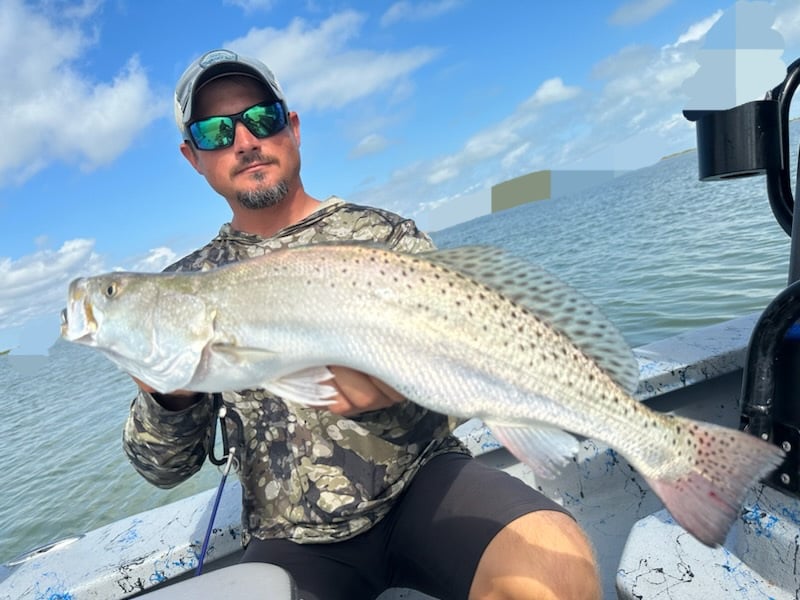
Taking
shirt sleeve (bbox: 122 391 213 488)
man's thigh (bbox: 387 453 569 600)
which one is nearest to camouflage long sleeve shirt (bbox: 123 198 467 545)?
shirt sleeve (bbox: 122 391 213 488)

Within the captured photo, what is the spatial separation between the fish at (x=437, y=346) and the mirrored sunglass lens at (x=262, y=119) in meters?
1.31

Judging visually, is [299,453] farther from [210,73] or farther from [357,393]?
[210,73]

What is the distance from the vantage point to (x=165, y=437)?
8.60 feet

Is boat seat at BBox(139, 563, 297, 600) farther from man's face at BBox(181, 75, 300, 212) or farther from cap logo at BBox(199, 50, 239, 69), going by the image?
cap logo at BBox(199, 50, 239, 69)

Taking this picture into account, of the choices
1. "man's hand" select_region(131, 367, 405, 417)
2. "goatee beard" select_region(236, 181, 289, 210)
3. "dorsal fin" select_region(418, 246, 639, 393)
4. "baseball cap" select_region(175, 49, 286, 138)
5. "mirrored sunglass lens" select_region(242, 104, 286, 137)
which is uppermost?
"baseball cap" select_region(175, 49, 286, 138)

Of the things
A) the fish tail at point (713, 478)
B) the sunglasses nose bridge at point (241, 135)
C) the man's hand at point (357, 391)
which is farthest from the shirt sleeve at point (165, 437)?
the fish tail at point (713, 478)

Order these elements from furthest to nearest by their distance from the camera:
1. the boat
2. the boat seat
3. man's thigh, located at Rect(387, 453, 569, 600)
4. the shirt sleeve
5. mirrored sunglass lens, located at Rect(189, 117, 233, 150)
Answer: mirrored sunglass lens, located at Rect(189, 117, 233, 150), the shirt sleeve, man's thigh, located at Rect(387, 453, 569, 600), the boat, the boat seat

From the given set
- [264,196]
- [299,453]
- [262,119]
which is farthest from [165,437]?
[262,119]

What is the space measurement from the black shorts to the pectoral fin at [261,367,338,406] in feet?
3.30

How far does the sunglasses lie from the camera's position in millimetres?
3008

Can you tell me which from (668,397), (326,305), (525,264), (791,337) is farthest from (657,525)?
(326,305)

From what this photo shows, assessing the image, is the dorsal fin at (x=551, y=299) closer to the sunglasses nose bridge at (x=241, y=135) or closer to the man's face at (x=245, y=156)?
the man's face at (x=245, y=156)

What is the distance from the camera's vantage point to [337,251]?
2018 millimetres

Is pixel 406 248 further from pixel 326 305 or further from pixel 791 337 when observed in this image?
pixel 791 337
